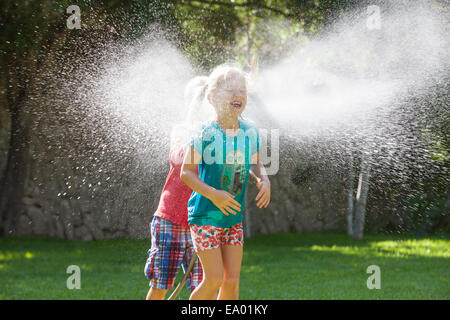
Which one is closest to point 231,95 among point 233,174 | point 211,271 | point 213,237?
point 233,174

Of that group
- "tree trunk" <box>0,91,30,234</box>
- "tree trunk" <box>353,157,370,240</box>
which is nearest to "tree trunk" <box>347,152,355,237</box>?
"tree trunk" <box>353,157,370,240</box>

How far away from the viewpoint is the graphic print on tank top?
2.43m

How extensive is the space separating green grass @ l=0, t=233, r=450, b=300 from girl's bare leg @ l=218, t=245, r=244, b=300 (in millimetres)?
2379

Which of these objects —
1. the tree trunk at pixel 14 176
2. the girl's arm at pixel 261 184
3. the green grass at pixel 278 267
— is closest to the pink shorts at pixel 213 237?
the girl's arm at pixel 261 184

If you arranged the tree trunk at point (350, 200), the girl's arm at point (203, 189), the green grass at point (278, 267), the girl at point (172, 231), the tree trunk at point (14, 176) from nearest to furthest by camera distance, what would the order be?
the girl's arm at point (203, 189) → the girl at point (172, 231) → the green grass at point (278, 267) → the tree trunk at point (14, 176) → the tree trunk at point (350, 200)

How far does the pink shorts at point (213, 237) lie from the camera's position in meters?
2.39

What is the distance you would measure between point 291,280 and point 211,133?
3486 mm

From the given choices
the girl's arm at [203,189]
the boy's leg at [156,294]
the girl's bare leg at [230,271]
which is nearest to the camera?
the girl's arm at [203,189]

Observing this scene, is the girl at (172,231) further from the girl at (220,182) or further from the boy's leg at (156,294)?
the girl at (220,182)

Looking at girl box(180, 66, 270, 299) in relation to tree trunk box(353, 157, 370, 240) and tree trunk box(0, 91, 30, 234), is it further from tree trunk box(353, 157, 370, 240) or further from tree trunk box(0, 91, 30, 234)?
tree trunk box(353, 157, 370, 240)

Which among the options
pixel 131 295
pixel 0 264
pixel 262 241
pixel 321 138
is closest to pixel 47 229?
pixel 0 264

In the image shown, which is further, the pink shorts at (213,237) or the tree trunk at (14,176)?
the tree trunk at (14,176)

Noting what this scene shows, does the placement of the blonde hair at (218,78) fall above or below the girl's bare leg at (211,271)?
above

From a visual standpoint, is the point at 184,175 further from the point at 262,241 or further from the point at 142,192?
the point at 262,241
